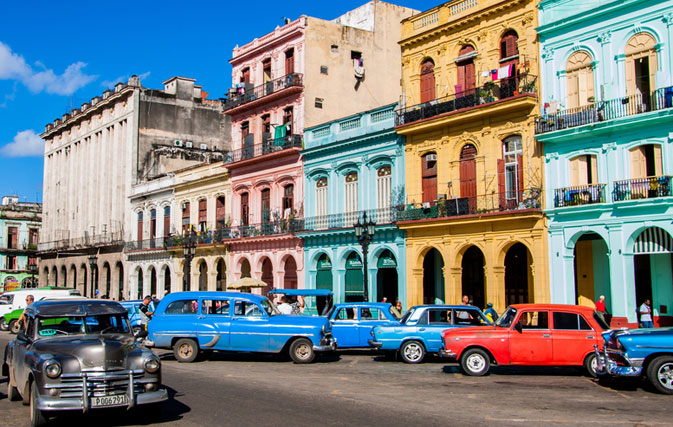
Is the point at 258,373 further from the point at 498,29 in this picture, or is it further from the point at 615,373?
the point at 498,29

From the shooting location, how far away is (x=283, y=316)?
711 inches

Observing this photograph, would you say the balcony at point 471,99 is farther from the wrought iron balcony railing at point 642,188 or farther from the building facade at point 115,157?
the building facade at point 115,157

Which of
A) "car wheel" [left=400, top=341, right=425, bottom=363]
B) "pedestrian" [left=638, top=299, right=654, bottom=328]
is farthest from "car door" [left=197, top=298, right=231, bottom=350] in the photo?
"pedestrian" [left=638, top=299, right=654, bottom=328]

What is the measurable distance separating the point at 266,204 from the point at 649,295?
19961mm

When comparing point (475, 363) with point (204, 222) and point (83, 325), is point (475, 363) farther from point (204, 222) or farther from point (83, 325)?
point (204, 222)

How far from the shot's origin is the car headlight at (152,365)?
9617 millimetres

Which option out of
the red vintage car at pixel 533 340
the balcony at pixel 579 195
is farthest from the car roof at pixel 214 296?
the balcony at pixel 579 195

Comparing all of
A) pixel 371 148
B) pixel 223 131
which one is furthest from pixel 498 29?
pixel 223 131

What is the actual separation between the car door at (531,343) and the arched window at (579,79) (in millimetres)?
11174

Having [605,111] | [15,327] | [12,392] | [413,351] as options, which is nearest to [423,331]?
[413,351]

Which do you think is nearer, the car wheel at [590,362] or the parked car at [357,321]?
the car wheel at [590,362]

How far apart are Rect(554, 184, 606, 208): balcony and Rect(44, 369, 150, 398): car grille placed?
1750cm

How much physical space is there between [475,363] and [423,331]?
8.89 feet

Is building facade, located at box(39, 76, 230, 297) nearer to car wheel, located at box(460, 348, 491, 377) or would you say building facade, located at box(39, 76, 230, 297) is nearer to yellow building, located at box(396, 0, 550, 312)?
yellow building, located at box(396, 0, 550, 312)
